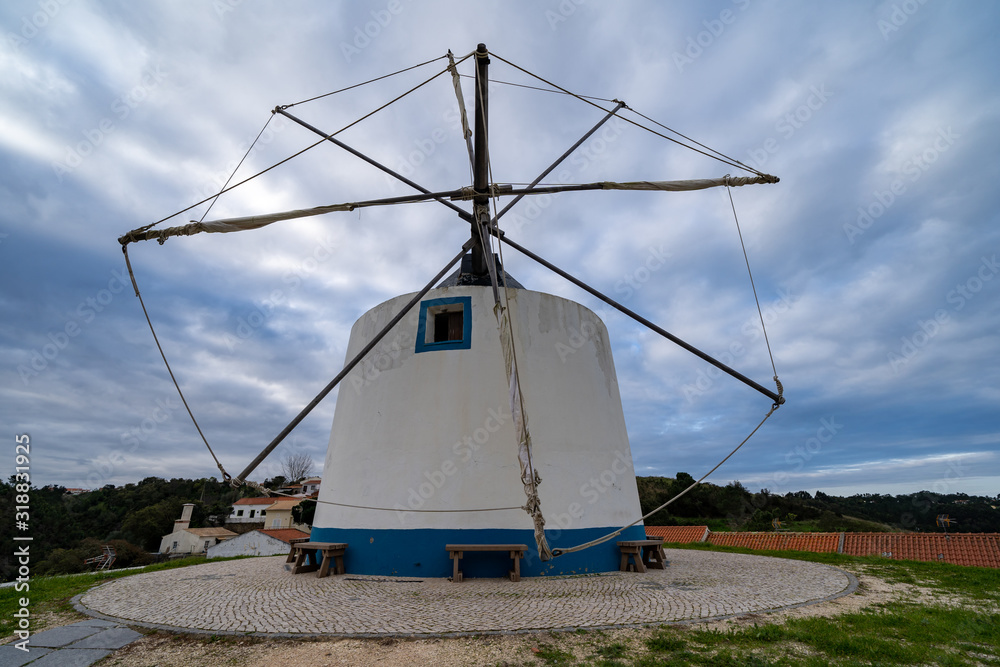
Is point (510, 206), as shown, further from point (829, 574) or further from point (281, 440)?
point (829, 574)

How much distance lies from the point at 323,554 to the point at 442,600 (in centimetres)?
321

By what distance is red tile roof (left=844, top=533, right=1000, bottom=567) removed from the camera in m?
12.0

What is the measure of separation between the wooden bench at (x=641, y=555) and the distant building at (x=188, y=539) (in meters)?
31.9

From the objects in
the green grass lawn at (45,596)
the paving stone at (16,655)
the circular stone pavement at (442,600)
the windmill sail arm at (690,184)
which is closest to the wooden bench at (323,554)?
the circular stone pavement at (442,600)

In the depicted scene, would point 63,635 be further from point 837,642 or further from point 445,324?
point 837,642

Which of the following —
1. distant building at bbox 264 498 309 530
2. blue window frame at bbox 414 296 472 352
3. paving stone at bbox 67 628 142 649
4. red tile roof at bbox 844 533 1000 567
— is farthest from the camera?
distant building at bbox 264 498 309 530

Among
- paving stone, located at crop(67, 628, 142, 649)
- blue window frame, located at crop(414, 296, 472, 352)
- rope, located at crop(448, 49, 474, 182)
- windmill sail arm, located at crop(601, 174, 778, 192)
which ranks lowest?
paving stone, located at crop(67, 628, 142, 649)

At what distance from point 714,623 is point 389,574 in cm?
536

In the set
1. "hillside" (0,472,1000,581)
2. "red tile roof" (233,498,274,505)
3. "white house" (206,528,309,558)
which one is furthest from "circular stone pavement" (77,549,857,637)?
Result: "red tile roof" (233,498,274,505)

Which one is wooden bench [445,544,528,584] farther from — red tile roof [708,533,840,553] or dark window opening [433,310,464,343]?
red tile roof [708,533,840,553]

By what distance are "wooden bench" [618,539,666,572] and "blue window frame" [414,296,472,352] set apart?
462 cm

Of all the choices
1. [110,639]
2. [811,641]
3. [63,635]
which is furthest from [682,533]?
[63,635]

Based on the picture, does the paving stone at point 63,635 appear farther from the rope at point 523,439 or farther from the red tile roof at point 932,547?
the red tile roof at point 932,547

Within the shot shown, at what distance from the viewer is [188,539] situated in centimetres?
3444
